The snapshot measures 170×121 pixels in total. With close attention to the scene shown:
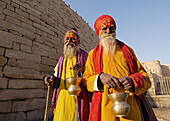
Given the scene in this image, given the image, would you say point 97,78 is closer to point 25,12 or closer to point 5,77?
point 5,77

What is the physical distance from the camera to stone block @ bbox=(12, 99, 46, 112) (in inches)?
111

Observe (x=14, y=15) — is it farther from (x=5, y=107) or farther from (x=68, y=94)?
(x=68, y=94)

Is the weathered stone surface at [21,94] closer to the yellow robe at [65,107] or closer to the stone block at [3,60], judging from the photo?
the stone block at [3,60]

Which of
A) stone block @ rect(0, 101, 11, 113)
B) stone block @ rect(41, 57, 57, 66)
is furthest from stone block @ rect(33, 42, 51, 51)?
stone block @ rect(0, 101, 11, 113)

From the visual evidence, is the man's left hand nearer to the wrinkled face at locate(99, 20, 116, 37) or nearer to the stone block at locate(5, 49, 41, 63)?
the wrinkled face at locate(99, 20, 116, 37)

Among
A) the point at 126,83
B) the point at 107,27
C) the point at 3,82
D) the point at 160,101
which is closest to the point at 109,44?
the point at 107,27

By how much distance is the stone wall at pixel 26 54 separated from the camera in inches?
110

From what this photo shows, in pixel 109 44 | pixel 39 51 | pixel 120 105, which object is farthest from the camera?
pixel 39 51

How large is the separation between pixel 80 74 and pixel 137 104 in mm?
1073

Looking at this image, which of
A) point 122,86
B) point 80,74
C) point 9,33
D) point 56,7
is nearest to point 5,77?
point 9,33

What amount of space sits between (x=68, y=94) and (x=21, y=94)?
66.0 inches

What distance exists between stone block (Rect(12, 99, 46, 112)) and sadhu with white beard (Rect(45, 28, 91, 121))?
128 centimetres

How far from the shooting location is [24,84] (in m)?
3.06

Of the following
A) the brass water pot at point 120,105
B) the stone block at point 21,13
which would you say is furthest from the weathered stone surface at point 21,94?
the brass water pot at point 120,105
